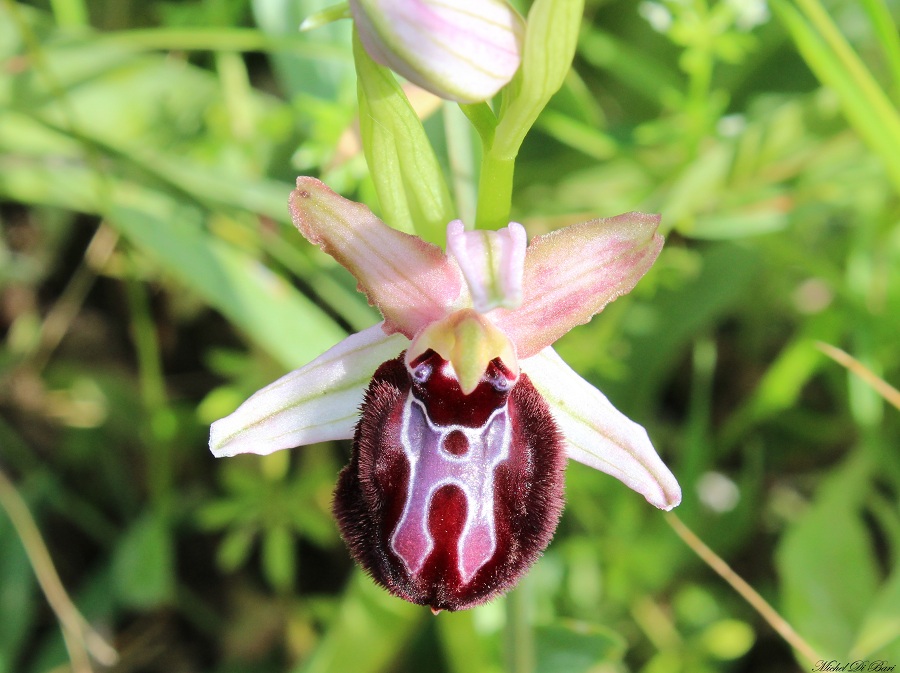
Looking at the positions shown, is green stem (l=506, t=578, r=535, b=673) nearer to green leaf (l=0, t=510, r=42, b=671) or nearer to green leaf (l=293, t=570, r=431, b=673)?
green leaf (l=293, t=570, r=431, b=673)

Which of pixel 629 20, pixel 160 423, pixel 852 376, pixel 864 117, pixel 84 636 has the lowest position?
pixel 84 636

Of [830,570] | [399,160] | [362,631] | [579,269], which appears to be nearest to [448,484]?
[579,269]

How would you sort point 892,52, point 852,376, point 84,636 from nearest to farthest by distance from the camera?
1. point 892,52
2. point 852,376
3. point 84,636

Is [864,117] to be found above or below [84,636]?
above

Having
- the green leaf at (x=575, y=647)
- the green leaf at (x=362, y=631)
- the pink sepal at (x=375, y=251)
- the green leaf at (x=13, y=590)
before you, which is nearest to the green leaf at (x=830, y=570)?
the green leaf at (x=575, y=647)

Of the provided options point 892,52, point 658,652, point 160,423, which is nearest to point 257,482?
point 160,423

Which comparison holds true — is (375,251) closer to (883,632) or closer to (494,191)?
(494,191)

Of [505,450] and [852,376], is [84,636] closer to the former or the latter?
[505,450]
